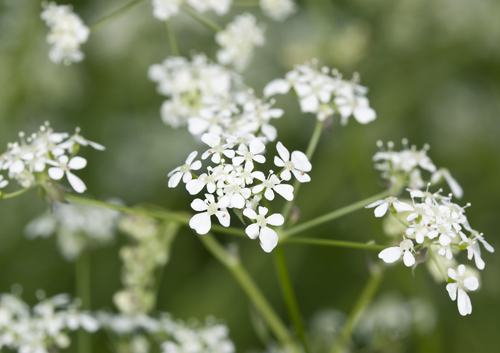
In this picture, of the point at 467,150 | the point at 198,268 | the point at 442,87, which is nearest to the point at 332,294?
the point at 198,268

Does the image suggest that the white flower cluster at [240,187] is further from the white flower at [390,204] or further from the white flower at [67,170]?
the white flower at [67,170]

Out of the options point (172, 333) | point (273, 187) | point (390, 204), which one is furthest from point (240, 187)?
point (172, 333)

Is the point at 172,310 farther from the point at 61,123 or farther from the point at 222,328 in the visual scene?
the point at 61,123

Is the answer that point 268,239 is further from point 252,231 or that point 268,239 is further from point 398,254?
point 398,254

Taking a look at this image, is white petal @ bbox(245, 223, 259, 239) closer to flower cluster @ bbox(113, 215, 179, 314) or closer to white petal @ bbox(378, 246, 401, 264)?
white petal @ bbox(378, 246, 401, 264)

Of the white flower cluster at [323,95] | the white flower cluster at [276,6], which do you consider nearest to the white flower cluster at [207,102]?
the white flower cluster at [323,95]

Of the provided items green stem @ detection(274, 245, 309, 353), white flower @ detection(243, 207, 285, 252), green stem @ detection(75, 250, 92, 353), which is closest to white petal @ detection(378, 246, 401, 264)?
white flower @ detection(243, 207, 285, 252)
